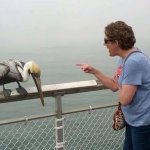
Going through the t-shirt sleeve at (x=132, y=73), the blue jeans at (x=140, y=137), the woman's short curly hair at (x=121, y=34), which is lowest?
the blue jeans at (x=140, y=137)

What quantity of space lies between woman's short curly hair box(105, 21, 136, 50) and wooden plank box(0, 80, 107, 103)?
660 mm

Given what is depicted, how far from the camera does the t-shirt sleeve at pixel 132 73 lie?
378 centimetres

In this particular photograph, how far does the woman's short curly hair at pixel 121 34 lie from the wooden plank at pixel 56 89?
2.17ft

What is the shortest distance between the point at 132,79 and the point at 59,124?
0.95 m

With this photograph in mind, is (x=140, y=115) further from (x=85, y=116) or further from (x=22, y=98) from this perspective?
(x=85, y=116)

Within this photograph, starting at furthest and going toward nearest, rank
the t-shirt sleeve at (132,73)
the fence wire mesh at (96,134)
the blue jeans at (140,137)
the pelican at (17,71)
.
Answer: the fence wire mesh at (96,134)
the pelican at (17,71)
the blue jeans at (140,137)
the t-shirt sleeve at (132,73)

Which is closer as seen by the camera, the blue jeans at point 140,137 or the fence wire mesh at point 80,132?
the blue jeans at point 140,137

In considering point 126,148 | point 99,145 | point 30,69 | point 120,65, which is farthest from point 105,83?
point 99,145

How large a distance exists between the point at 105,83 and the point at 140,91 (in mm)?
397

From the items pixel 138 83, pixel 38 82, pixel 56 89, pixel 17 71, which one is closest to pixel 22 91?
pixel 56 89

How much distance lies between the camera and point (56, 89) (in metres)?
4.21

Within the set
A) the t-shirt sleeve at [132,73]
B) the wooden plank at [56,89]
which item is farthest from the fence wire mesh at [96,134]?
the t-shirt sleeve at [132,73]

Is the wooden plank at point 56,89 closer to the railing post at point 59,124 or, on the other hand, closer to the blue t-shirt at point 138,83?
the railing post at point 59,124

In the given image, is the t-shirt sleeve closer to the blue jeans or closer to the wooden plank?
the blue jeans
